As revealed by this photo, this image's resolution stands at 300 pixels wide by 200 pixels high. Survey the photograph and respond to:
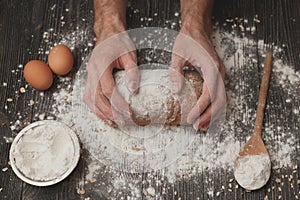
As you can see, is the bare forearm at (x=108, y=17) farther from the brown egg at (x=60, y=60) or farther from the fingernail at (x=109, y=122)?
the fingernail at (x=109, y=122)

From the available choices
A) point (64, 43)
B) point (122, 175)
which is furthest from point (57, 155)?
point (64, 43)

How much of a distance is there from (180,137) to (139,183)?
0.21 m

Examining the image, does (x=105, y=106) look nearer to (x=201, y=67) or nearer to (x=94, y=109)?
(x=94, y=109)

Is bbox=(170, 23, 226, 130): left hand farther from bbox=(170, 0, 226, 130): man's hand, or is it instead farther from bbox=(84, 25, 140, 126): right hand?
bbox=(84, 25, 140, 126): right hand

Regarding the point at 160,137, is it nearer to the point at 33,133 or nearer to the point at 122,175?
the point at 122,175

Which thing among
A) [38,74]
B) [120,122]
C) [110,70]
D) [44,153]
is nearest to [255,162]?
[120,122]

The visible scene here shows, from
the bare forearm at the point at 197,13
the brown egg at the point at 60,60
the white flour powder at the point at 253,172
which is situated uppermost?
the bare forearm at the point at 197,13

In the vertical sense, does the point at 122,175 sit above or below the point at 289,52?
below

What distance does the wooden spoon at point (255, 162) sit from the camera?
63.8 inches

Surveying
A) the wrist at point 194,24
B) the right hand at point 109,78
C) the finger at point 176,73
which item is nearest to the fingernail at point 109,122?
the right hand at point 109,78

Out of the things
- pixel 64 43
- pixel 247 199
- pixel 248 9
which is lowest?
pixel 247 199

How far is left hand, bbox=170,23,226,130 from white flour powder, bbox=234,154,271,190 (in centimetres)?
18

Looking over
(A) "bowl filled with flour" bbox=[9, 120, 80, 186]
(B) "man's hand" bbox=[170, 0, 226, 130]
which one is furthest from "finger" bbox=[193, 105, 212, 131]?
(A) "bowl filled with flour" bbox=[9, 120, 80, 186]

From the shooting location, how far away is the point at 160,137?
1732 mm
